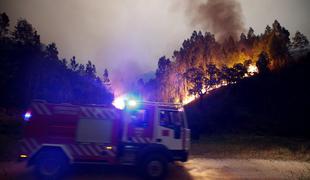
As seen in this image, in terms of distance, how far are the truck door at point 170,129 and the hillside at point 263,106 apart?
94.8ft

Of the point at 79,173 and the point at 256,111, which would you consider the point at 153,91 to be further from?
the point at 79,173

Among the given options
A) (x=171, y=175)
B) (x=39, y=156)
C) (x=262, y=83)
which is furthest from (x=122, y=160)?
(x=262, y=83)

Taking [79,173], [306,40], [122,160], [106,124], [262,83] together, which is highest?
[306,40]

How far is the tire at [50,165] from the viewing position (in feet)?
29.8

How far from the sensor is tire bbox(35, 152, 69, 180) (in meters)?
9.08

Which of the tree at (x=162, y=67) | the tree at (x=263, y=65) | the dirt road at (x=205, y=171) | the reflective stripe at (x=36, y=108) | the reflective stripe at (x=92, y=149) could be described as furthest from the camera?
the tree at (x=162, y=67)

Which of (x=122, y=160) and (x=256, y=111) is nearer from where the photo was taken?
(x=122, y=160)

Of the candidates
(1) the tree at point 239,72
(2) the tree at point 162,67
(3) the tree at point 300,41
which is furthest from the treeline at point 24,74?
(3) the tree at point 300,41

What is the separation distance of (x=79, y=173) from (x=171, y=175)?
3872 mm

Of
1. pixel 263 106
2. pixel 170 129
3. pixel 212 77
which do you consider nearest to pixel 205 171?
pixel 170 129

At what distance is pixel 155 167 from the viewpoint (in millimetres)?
9531

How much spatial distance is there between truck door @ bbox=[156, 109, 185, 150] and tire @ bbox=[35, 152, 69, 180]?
12.5ft

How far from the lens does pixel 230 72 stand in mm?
75375

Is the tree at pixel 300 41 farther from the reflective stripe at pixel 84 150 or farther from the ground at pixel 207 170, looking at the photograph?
the reflective stripe at pixel 84 150
